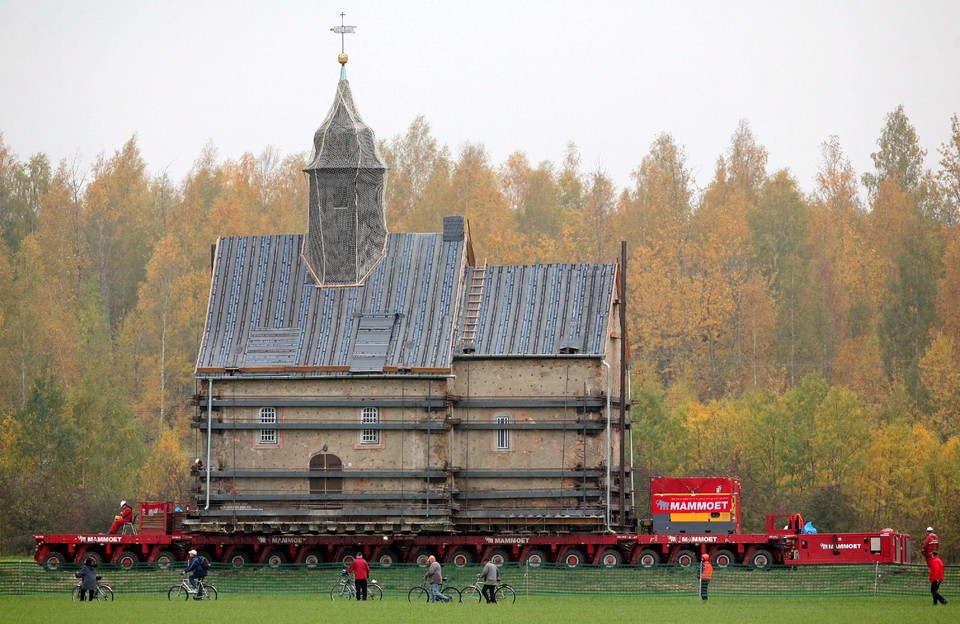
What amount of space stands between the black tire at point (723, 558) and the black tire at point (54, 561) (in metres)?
22.3

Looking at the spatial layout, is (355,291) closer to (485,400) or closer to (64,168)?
(485,400)

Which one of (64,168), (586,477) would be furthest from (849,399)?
(64,168)

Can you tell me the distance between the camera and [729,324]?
110938 millimetres

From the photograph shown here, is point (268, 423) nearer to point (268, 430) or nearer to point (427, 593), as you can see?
point (268, 430)

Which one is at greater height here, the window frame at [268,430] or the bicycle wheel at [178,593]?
the window frame at [268,430]

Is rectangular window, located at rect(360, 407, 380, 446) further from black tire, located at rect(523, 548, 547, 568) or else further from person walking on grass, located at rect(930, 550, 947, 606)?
person walking on grass, located at rect(930, 550, 947, 606)

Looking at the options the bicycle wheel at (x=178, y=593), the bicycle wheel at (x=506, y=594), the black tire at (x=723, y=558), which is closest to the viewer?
the bicycle wheel at (x=506, y=594)

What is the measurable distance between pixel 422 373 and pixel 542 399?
4.31 meters

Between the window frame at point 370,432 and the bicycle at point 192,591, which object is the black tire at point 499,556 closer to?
the window frame at point 370,432

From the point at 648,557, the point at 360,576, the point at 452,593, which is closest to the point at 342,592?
the point at 360,576

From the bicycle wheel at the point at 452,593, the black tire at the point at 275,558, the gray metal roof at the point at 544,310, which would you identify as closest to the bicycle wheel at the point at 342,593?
the bicycle wheel at the point at 452,593

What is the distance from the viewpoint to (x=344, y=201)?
69.2 metres

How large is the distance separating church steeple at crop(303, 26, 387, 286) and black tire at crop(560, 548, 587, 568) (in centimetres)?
1305

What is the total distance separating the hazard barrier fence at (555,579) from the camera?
56.1 m
